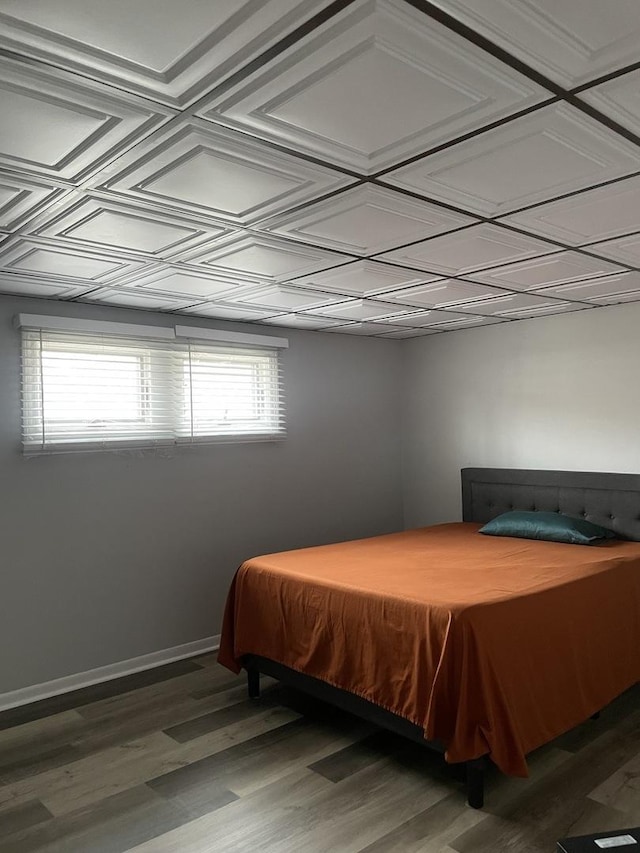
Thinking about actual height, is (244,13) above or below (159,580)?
above

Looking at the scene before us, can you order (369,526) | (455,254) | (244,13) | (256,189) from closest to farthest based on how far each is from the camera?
(244,13)
(256,189)
(455,254)
(369,526)

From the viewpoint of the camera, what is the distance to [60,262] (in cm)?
Result: 301

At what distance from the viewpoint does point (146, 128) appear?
1.77 m

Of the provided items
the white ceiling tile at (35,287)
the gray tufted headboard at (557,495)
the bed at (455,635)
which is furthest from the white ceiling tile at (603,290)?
the white ceiling tile at (35,287)

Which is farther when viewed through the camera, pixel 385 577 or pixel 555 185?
pixel 385 577

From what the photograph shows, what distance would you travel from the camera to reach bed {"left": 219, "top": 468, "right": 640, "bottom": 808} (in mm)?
2576

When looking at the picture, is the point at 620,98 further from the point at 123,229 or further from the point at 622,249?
the point at 123,229

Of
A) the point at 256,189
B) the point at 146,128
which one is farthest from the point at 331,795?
the point at 146,128

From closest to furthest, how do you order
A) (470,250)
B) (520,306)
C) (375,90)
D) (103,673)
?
(375,90) < (470,250) < (103,673) < (520,306)

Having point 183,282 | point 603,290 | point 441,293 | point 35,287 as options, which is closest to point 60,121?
point 183,282

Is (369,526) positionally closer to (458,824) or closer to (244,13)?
(458,824)

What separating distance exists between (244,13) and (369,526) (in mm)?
4467

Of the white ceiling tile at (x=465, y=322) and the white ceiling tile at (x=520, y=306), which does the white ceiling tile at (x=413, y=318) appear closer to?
the white ceiling tile at (x=465, y=322)

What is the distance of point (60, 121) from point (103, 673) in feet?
10.5
